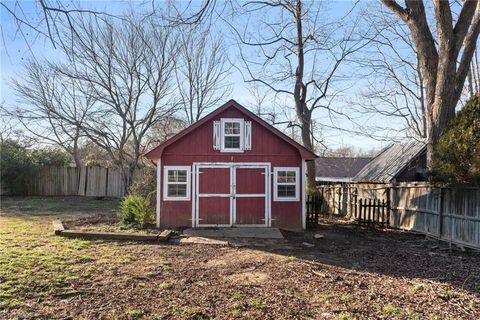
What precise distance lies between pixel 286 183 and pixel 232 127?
2.46 meters

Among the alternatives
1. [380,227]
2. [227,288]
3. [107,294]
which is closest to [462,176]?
[380,227]

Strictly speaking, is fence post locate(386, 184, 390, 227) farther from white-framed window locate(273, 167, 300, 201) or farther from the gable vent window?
the gable vent window

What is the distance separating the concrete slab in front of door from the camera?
37.2ft

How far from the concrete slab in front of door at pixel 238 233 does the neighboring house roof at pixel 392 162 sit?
30.2 feet

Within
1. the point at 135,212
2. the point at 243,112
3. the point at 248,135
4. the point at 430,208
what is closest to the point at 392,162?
the point at 430,208

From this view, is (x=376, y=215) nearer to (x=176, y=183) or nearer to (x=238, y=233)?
(x=238, y=233)

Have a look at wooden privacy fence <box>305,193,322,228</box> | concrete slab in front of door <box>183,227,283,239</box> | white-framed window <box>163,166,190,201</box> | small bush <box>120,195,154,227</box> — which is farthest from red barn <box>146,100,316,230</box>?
wooden privacy fence <box>305,193,322,228</box>

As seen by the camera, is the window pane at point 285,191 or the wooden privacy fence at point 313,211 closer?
the window pane at point 285,191

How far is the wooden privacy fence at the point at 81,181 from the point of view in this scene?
24891 millimetres

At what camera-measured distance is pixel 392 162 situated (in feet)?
69.9

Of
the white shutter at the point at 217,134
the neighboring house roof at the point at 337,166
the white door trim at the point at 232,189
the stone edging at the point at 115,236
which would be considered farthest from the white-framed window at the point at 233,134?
the neighboring house roof at the point at 337,166

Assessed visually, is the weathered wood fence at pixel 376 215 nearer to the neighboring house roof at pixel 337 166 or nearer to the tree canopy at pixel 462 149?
the tree canopy at pixel 462 149

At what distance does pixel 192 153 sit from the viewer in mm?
12922

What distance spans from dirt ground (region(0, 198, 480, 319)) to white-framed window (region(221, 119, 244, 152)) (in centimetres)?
352
